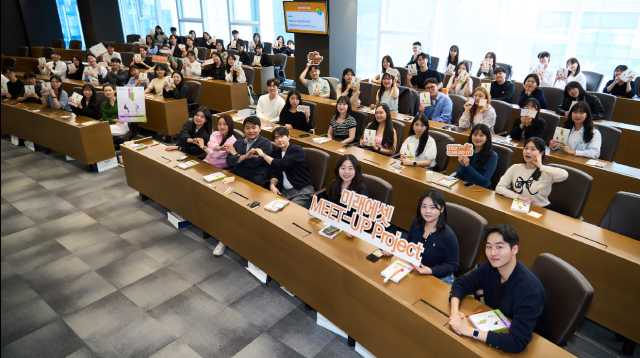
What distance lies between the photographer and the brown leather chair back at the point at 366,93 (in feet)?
21.5

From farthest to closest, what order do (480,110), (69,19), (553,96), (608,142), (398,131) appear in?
1. (69,19)
2. (553,96)
3. (480,110)
4. (398,131)
5. (608,142)

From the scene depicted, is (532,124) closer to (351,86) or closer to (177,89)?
(351,86)

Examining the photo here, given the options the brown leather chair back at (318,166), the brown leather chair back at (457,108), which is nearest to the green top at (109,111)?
the brown leather chair back at (318,166)

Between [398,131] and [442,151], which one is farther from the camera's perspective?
[398,131]

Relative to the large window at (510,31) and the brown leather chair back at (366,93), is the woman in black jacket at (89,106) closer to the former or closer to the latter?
the brown leather chair back at (366,93)

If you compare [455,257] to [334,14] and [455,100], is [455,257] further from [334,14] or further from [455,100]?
[334,14]

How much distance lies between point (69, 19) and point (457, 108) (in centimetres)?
1562

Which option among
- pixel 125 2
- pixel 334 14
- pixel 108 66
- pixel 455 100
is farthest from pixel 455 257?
pixel 125 2

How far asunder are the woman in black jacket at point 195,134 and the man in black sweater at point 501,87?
14.6 ft

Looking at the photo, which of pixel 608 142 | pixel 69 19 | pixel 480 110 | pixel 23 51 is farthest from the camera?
pixel 69 19

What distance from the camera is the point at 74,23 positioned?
15.0m

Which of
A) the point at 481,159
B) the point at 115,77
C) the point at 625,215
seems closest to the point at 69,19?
the point at 115,77

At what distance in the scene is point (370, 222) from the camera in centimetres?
263

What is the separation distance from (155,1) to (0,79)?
9945 millimetres
